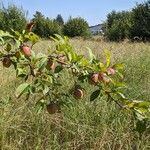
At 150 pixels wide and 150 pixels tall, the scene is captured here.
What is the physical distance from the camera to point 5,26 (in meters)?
16.9

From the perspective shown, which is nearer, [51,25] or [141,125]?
[141,125]

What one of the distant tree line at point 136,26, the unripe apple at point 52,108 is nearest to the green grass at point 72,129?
the unripe apple at point 52,108

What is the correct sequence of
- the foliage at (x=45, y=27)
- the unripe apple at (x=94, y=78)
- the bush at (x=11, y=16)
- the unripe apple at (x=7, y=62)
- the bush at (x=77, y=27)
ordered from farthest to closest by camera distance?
1. the bush at (x=77, y=27)
2. the foliage at (x=45, y=27)
3. the bush at (x=11, y=16)
4. the unripe apple at (x=7, y=62)
5. the unripe apple at (x=94, y=78)

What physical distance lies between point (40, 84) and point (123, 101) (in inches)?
11.8

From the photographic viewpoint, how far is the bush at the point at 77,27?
22.4 m

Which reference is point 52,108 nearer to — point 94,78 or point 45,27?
point 94,78

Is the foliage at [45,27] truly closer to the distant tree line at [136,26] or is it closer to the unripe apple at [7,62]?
the distant tree line at [136,26]

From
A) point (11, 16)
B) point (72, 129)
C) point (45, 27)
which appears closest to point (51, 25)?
point (45, 27)

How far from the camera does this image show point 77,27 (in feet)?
73.5

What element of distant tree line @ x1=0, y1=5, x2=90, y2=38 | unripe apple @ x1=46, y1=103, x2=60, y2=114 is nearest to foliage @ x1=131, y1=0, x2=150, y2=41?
distant tree line @ x1=0, y1=5, x2=90, y2=38

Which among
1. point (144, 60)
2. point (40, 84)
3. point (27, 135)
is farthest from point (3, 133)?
point (144, 60)

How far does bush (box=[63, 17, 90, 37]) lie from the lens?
73.4 ft

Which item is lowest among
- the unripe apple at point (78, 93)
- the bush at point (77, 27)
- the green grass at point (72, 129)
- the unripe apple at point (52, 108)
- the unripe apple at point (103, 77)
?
the green grass at point (72, 129)

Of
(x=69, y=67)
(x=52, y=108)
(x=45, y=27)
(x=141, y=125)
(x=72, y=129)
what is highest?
(x=45, y=27)
